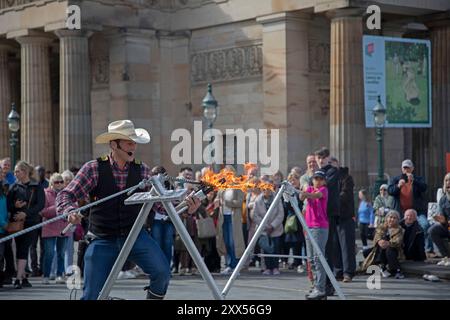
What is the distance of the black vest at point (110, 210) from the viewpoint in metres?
9.69

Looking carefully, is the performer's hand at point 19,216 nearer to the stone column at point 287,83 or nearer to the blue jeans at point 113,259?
the blue jeans at point 113,259

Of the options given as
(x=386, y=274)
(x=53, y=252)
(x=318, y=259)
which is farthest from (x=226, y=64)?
(x=318, y=259)

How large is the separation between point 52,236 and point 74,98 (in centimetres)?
1664

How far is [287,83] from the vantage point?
3108 centimetres

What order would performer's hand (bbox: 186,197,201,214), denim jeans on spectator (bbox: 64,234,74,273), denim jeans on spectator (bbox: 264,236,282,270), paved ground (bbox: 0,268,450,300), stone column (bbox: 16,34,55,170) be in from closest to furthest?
performer's hand (bbox: 186,197,201,214), paved ground (bbox: 0,268,450,300), denim jeans on spectator (bbox: 64,234,74,273), denim jeans on spectator (bbox: 264,236,282,270), stone column (bbox: 16,34,55,170)

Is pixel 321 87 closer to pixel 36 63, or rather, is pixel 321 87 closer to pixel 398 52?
pixel 398 52

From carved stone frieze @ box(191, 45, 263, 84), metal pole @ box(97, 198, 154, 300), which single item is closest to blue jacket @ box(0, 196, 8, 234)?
metal pole @ box(97, 198, 154, 300)

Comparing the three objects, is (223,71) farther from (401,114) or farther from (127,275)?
(127,275)

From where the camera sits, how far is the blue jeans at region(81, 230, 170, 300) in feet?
31.2

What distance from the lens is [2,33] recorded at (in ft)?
120

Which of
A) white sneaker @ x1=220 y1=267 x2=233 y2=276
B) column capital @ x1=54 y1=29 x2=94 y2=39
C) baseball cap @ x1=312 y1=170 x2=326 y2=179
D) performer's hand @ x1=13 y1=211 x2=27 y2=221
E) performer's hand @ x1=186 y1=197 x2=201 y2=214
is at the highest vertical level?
column capital @ x1=54 y1=29 x2=94 y2=39

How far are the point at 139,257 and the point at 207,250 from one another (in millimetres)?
10097

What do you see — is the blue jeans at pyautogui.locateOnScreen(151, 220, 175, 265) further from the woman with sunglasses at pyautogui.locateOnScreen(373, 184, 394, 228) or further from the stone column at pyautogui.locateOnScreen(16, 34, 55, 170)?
the stone column at pyautogui.locateOnScreen(16, 34, 55, 170)
